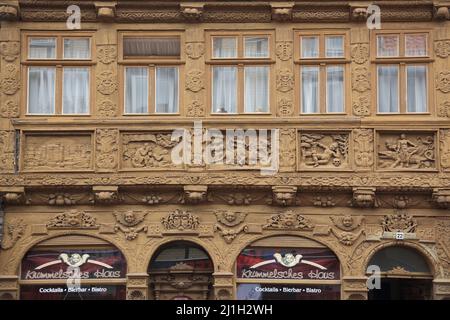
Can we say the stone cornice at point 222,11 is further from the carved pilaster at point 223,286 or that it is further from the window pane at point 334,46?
the carved pilaster at point 223,286

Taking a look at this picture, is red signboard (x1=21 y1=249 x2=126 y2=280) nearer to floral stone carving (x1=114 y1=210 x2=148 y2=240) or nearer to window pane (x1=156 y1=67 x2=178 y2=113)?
floral stone carving (x1=114 y1=210 x2=148 y2=240)

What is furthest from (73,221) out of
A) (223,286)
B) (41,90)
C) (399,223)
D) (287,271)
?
(399,223)

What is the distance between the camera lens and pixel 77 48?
2594 centimetres

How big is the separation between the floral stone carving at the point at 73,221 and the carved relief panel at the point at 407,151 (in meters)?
5.09

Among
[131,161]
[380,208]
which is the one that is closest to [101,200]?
[131,161]

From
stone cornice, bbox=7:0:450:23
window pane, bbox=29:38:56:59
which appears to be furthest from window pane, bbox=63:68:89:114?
stone cornice, bbox=7:0:450:23

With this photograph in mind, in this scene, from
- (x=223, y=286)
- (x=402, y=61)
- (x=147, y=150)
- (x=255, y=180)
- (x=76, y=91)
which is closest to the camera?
(x=223, y=286)

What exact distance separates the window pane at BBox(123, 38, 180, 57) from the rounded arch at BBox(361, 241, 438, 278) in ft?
16.1

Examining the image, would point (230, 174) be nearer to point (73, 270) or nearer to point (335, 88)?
point (335, 88)

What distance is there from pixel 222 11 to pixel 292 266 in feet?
15.3

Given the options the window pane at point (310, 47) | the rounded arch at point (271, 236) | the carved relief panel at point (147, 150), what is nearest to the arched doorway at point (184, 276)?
the rounded arch at point (271, 236)

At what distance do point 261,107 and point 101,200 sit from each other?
3.25 metres

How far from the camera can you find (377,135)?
25.4 metres
